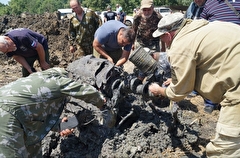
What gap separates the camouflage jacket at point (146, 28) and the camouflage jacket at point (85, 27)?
31.2 inches

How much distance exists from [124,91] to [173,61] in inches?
45.6

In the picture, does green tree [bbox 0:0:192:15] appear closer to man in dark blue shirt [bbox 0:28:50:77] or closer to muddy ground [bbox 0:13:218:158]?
man in dark blue shirt [bbox 0:28:50:77]

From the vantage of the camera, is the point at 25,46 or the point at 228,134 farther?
the point at 25,46

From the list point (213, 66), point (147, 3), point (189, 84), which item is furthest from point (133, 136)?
point (147, 3)

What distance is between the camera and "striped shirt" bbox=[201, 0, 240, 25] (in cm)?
347

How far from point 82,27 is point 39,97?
2867 mm

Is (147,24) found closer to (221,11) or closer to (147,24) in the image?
(147,24)

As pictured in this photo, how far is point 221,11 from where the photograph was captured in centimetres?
359

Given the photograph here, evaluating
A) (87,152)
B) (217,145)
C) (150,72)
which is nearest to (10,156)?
(87,152)

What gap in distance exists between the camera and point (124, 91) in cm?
337

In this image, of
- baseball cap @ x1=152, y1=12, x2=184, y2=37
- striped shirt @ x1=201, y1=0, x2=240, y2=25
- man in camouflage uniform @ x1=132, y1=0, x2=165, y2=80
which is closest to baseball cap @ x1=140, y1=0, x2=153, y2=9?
man in camouflage uniform @ x1=132, y1=0, x2=165, y2=80

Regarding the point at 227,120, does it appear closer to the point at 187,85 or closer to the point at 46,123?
the point at 187,85

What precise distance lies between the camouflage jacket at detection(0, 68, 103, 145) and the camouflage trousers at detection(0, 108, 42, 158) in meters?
0.05

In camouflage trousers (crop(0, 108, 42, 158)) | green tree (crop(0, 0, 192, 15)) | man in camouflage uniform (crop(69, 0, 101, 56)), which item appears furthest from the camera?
green tree (crop(0, 0, 192, 15))
